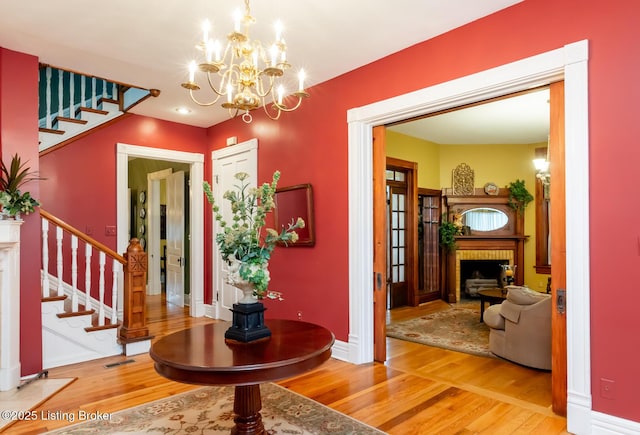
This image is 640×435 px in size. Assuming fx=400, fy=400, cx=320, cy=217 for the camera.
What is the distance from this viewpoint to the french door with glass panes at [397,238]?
6.67m

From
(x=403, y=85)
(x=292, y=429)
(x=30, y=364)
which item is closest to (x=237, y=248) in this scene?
(x=292, y=429)

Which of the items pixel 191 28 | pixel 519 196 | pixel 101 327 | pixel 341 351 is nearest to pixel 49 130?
pixel 101 327

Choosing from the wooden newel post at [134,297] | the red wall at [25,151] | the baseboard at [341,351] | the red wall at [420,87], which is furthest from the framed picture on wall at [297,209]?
the red wall at [25,151]

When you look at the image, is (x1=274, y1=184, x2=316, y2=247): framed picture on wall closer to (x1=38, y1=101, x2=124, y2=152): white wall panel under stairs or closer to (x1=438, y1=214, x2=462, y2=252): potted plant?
(x1=38, y1=101, x2=124, y2=152): white wall panel under stairs

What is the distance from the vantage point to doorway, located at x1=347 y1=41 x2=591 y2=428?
8.04ft

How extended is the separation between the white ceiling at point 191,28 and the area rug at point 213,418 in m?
2.83

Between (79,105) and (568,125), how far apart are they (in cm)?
526

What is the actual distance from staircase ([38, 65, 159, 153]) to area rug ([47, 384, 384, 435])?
132 inches

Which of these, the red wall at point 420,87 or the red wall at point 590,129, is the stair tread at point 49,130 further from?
the red wall at point 590,129

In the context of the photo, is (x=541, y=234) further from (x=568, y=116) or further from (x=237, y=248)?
(x=237, y=248)

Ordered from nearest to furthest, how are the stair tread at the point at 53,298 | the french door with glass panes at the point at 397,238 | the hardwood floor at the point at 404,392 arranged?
the hardwood floor at the point at 404,392 < the stair tread at the point at 53,298 < the french door with glass panes at the point at 397,238

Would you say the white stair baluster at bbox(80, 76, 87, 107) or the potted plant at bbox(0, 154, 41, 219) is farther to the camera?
the white stair baluster at bbox(80, 76, 87, 107)

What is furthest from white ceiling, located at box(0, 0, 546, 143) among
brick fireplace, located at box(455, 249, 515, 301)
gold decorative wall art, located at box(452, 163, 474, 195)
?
brick fireplace, located at box(455, 249, 515, 301)

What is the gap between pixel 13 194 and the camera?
323 centimetres
